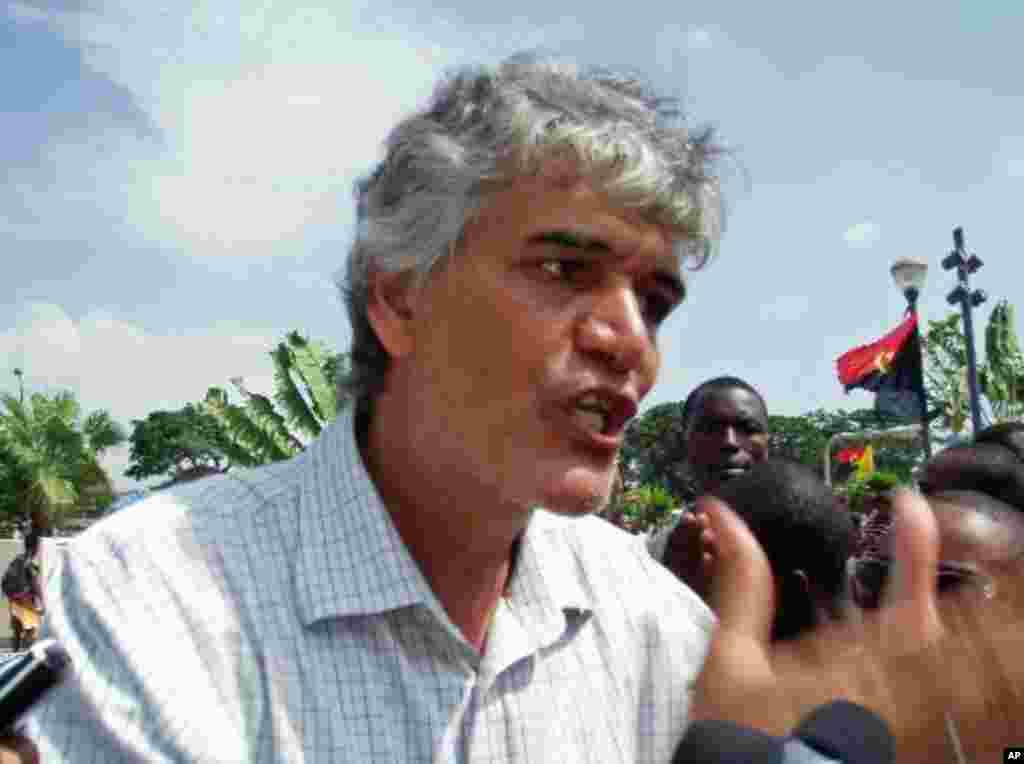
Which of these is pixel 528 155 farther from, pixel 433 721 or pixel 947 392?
pixel 947 392

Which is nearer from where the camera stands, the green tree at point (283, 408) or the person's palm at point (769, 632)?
the person's palm at point (769, 632)

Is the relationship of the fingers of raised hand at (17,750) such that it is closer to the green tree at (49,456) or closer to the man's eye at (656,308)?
the man's eye at (656,308)

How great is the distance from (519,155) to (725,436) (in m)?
3.17

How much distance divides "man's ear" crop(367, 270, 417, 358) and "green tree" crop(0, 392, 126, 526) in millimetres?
24518

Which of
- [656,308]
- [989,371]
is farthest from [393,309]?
[989,371]

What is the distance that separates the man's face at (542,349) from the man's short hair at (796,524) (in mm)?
1390

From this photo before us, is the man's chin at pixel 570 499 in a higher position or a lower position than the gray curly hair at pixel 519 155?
lower

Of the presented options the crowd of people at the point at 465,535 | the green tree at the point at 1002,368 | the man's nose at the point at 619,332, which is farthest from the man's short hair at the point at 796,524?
the green tree at the point at 1002,368

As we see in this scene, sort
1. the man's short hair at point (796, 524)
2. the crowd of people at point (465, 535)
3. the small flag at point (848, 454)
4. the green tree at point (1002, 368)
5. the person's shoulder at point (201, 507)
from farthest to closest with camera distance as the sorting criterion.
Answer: the small flag at point (848, 454)
the green tree at point (1002, 368)
the man's short hair at point (796, 524)
the person's shoulder at point (201, 507)
the crowd of people at point (465, 535)

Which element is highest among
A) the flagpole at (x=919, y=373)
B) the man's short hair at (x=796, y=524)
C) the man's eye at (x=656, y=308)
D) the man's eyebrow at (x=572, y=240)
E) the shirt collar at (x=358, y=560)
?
the flagpole at (x=919, y=373)

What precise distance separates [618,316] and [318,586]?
62 cm

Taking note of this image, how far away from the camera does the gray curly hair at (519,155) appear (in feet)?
6.10

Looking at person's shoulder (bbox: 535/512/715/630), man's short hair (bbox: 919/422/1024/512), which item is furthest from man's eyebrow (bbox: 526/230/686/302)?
man's short hair (bbox: 919/422/1024/512)

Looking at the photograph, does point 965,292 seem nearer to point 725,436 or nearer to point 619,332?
point 725,436
